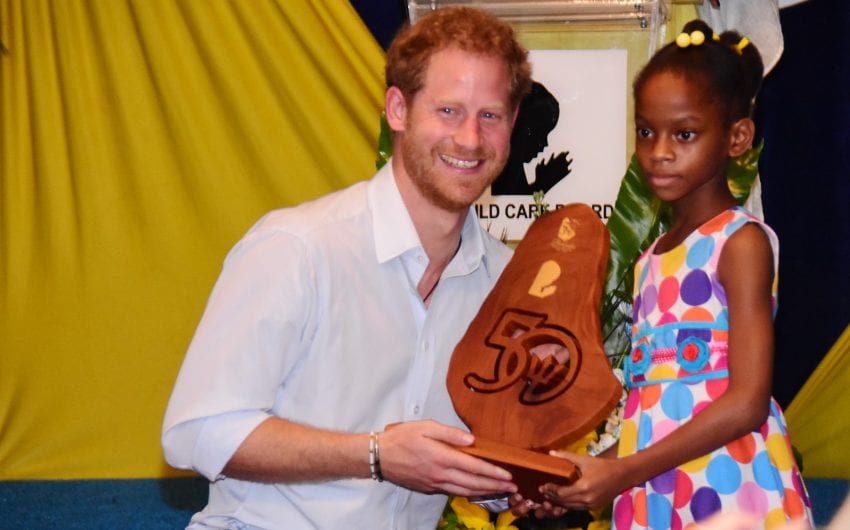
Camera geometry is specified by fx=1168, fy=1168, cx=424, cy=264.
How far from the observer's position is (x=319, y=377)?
6.31ft

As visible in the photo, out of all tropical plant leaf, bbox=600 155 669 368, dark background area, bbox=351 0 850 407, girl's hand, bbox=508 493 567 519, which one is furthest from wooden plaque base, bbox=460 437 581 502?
dark background area, bbox=351 0 850 407

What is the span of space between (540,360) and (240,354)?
47 centimetres

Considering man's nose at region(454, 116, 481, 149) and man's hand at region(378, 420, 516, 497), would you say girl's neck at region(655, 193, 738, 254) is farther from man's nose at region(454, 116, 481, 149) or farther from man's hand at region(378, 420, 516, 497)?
man's hand at region(378, 420, 516, 497)

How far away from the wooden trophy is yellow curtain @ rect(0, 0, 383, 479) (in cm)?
Answer: 188

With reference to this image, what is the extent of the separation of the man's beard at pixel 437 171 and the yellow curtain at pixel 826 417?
2.05 metres

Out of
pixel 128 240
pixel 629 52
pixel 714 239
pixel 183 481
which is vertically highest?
pixel 629 52

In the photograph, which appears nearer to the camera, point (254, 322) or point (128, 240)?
point (254, 322)

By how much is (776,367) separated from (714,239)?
2237 mm

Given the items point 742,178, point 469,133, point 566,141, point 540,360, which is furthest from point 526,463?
point 566,141

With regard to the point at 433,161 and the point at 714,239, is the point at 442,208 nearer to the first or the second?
the point at 433,161

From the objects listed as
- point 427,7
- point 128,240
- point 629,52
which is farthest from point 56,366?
point 629,52

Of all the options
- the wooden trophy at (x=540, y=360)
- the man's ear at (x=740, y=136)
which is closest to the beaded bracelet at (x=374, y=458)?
the wooden trophy at (x=540, y=360)

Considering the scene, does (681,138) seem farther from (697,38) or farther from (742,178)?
(742,178)

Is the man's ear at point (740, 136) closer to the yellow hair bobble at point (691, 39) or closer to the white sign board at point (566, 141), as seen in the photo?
the yellow hair bobble at point (691, 39)
